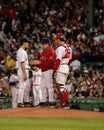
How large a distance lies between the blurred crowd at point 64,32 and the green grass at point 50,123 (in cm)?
620

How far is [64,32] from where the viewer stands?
83.4 feet

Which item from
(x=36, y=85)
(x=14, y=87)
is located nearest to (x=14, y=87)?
(x=14, y=87)

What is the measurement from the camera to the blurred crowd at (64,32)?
20.3m

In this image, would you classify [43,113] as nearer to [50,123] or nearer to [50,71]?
[50,71]

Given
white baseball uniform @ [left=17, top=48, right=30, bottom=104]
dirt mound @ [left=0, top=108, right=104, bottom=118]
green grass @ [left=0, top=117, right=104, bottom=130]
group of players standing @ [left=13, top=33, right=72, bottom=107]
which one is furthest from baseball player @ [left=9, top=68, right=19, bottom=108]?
green grass @ [left=0, top=117, right=104, bottom=130]

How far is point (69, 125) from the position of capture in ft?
40.3

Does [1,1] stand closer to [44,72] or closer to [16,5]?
[16,5]

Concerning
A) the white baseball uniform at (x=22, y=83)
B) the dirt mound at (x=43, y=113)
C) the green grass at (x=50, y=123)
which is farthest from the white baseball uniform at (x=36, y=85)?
the green grass at (x=50, y=123)

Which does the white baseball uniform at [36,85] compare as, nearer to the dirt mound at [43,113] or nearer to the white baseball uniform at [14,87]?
the white baseball uniform at [14,87]

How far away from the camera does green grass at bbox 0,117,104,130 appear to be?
38.7 feet

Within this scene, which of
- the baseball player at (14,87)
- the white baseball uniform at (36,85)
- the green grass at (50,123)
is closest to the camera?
the green grass at (50,123)

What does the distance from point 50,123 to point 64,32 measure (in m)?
13.1

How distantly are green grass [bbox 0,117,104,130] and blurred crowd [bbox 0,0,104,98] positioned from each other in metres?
6.20

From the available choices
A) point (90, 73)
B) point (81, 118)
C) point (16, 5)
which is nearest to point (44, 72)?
point (81, 118)
